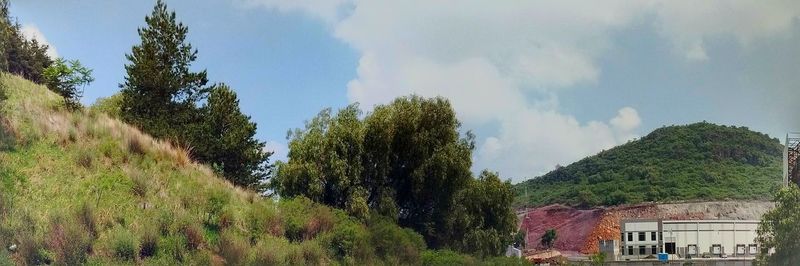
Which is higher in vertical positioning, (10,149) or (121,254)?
(10,149)

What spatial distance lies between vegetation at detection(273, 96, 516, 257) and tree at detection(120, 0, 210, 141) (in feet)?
11.8

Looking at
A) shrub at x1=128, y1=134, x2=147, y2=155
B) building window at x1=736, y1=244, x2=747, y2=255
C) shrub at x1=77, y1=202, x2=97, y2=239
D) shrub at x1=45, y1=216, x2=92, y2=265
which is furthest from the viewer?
building window at x1=736, y1=244, x2=747, y2=255

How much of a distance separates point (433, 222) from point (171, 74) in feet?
24.2

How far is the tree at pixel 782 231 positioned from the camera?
33.0 feet

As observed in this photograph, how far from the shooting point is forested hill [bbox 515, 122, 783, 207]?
2236 centimetres

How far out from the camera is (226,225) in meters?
12.4

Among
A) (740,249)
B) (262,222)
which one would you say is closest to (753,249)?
(740,249)

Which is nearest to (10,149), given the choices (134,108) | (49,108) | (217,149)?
(49,108)

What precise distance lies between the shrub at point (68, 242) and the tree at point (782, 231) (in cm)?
881

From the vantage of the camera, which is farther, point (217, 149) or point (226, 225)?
point (217, 149)

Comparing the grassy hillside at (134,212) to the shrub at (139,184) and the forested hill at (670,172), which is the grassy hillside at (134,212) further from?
the forested hill at (670,172)

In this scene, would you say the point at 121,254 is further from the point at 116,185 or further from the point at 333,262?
the point at 333,262

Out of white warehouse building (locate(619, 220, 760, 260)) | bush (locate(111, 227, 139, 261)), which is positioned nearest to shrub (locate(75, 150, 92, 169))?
bush (locate(111, 227, 139, 261))

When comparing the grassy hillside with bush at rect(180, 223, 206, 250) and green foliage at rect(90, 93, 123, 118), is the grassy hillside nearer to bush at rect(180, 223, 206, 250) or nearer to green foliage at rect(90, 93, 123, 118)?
bush at rect(180, 223, 206, 250)
